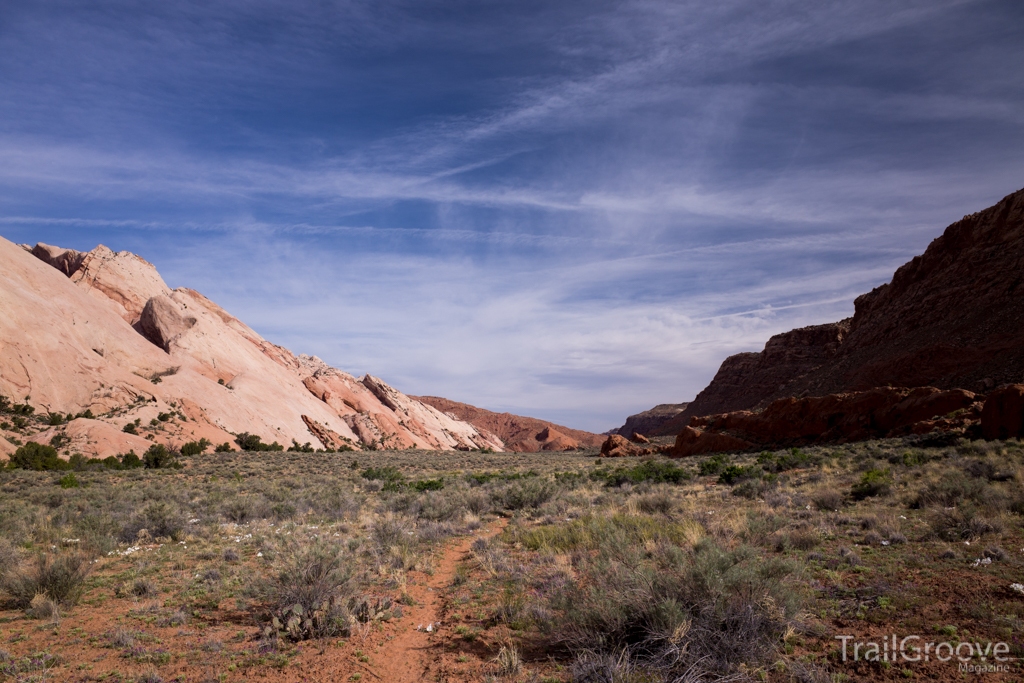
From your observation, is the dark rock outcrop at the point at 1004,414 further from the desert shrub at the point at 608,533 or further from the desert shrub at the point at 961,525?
the desert shrub at the point at 608,533

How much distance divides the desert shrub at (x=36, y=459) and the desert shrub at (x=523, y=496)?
2137cm

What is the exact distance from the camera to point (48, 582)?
7.46m

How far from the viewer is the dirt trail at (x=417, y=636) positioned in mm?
5605

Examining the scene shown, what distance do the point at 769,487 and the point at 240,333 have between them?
60299 mm

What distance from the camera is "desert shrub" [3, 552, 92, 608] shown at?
7.33 metres

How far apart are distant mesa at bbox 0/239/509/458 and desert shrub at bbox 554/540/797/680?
101 ft

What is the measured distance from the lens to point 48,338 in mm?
34062

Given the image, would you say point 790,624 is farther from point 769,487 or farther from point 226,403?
point 226,403

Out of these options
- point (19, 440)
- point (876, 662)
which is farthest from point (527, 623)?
point (19, 440)

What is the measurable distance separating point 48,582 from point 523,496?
11079 mm

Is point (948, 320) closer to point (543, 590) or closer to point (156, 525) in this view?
point (543, 590)

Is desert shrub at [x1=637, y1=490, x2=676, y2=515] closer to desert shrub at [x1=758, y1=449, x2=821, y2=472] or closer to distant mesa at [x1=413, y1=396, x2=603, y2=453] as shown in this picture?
desert shrub at [x1=758, y1=449, x2=821, y2=472]

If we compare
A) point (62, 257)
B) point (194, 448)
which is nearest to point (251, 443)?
point (194, 448)

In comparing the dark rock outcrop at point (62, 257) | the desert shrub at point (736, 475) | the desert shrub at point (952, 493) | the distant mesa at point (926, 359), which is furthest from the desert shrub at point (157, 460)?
the dark rock outcrop at point (62, 257)
